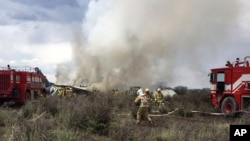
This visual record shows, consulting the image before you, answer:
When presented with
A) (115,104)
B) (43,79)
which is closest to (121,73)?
(43,79)

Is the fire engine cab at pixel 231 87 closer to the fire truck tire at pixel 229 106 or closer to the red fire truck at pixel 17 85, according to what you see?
the fire truck tire at pixel 229 106

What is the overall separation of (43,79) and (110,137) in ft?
66.0

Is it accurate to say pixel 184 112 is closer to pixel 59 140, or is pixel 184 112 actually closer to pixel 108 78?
Result: pixel 59 140

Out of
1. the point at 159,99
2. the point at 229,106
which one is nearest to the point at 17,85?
the point at 159,99

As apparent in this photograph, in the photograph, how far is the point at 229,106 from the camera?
879 inches

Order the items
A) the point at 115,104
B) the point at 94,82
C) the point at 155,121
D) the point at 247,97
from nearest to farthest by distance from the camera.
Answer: the point at 155,121
the point at 247,97
the point at 115,104
the point at 94,82

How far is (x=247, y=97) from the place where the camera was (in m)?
21.1

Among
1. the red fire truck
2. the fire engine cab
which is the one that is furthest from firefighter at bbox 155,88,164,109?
the red fire truck

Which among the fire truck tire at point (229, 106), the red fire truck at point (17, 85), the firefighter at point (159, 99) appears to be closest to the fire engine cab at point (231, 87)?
the fire truck tire at point (229, 106)

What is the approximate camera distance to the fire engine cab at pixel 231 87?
70.0 feet

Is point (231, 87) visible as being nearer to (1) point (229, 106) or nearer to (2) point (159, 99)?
(1) point (229, 106)

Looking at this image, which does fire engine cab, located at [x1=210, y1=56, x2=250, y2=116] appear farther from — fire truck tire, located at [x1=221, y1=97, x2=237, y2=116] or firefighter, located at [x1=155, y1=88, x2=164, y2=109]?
firefighter, located at [x1=155, y1=88, x2=164, y2=109]

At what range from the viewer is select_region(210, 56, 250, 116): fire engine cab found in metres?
21.3

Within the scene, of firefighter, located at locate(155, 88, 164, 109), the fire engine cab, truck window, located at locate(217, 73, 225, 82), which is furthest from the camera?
firefighter, located at locate(155, 88, 164, 109)
